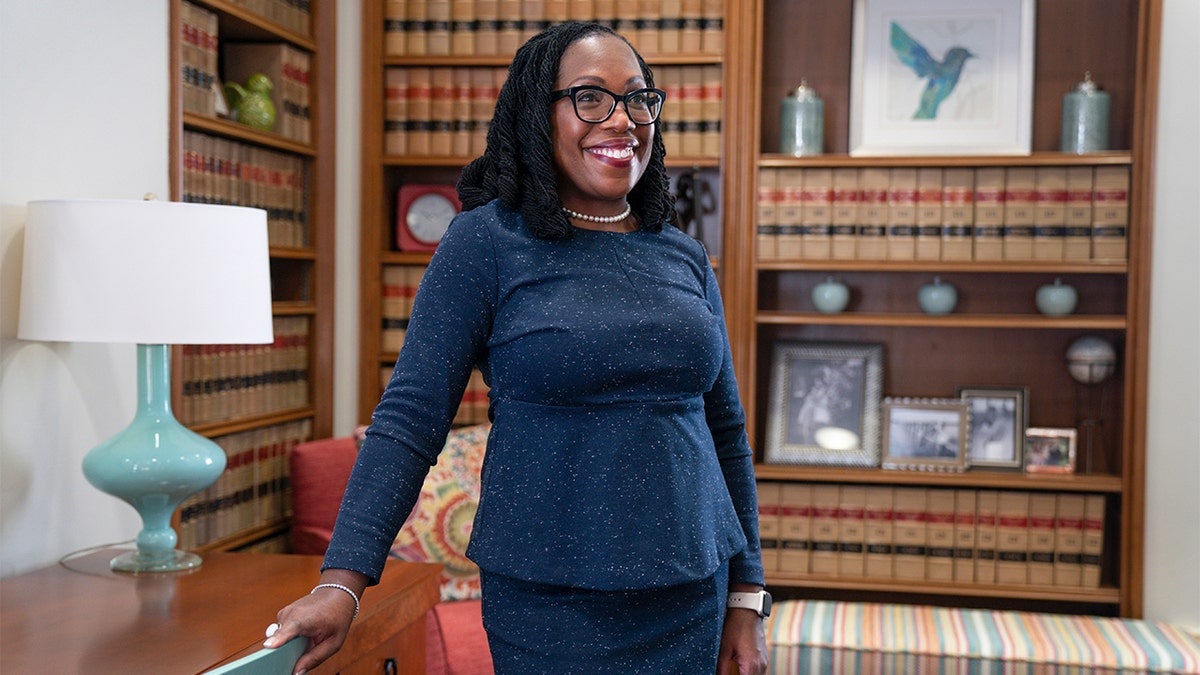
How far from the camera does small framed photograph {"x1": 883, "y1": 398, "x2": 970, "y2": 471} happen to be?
3.49m

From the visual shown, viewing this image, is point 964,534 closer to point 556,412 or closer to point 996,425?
point 996,425

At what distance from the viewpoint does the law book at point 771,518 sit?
3.54 m

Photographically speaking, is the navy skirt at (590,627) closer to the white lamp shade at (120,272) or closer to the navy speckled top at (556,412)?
the navy speckled top at (556,412)

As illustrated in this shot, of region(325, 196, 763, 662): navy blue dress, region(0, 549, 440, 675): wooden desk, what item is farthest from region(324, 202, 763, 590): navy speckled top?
region(0, 549, 440, 675): wooden desk

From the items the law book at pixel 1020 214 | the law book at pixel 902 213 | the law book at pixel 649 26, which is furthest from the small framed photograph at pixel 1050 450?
the law book at pixel 649 26

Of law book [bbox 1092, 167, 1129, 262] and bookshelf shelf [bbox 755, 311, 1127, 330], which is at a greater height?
law book [bbox 1092, 167, 1129, 262]

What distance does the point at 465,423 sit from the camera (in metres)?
3.64

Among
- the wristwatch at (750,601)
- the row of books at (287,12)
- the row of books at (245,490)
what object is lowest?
the row of books at (245,490)

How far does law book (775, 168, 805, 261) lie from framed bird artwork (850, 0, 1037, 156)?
0.66 ft

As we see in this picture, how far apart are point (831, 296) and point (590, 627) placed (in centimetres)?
245

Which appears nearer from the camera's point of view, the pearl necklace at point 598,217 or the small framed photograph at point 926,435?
the pearl necklace at point 598,217

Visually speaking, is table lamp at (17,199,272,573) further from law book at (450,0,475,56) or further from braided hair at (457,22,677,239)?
law book at (450,0,475,56)

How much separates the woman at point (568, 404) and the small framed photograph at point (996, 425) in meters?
2.36

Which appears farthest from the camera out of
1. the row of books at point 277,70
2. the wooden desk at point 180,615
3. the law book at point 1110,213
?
the law book at point 1110,213
